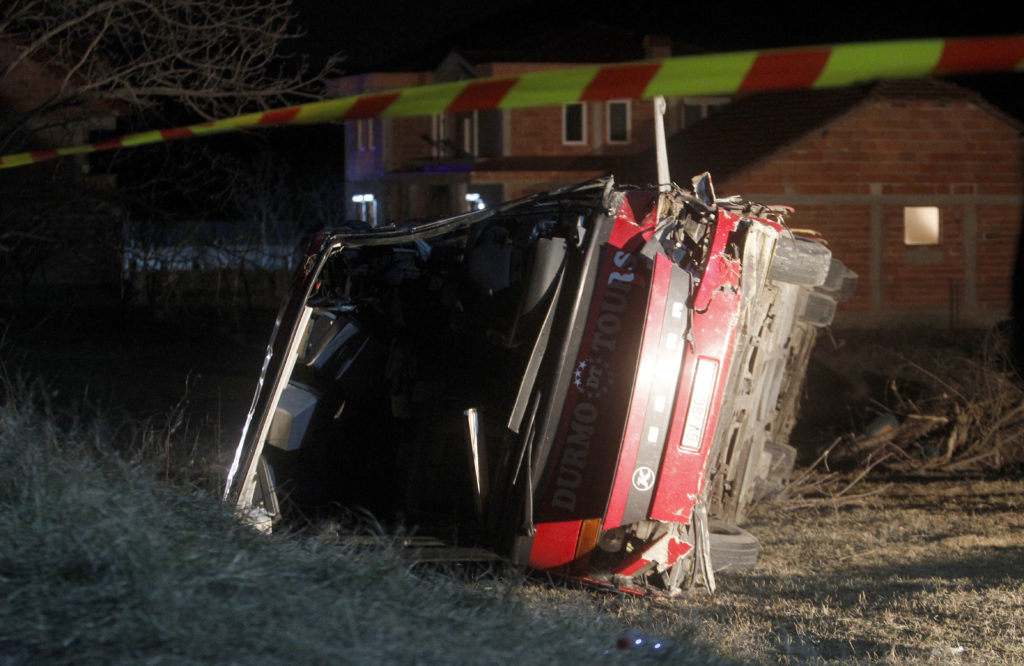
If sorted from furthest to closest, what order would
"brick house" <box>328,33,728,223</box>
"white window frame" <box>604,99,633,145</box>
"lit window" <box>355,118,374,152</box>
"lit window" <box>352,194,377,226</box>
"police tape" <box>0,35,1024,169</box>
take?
"lit window" <box>355,118,374,152</box> < "lit window" <box>352,194,377,226</box> < "white window frame" <box>604,99,633,145</box> < "brick house" <box>328,33,728,223</box> < "police tape" <box>0,35,1024,169</box>

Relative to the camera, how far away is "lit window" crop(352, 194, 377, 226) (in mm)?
28062

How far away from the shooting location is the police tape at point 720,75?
285 centimetres

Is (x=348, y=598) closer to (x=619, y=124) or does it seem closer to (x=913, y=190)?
(x=913, y=190)

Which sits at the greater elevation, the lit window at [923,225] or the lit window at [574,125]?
the lit window at [574,125]

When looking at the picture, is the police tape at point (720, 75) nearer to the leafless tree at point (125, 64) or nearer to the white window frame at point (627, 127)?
the leafless tree at point (125, 64)

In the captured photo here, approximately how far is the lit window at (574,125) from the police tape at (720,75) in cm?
2411

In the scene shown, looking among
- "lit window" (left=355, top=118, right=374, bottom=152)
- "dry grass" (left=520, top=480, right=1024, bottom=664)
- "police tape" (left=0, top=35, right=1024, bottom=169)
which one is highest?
"lit window" (left=355, top=118, right=374, bottom=152)

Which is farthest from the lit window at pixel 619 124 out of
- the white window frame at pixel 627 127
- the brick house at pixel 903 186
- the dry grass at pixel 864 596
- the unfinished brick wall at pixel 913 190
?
the dry grass at pixel 864 596

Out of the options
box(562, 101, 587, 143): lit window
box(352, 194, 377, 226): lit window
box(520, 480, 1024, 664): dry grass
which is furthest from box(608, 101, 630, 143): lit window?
box(520, 480, 1024, 664): dry grass

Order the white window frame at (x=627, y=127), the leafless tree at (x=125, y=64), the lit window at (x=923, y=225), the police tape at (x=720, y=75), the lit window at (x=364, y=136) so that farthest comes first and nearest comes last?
the lit window at (x=364, y=136), the white window frame at (x=627, y=127), the lit window at (x=923, y=225), the leafless tree at (x=125, y=64), the police tape at (x=720, y=75)

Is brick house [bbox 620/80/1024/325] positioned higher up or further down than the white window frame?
further down

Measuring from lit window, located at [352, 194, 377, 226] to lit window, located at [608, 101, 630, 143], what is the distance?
6.15m

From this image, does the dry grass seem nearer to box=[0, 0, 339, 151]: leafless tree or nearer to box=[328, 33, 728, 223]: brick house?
→ box=[0, 0, 339, 151]: leafless tree

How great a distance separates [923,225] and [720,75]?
20.4 m
